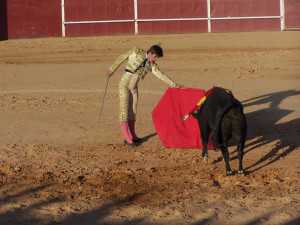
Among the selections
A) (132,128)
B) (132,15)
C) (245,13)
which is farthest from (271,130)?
(132,15)

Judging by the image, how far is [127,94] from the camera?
6.77m

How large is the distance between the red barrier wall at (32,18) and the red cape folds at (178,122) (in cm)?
939

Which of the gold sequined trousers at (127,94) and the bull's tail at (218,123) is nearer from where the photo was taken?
the bull's tail at (218,123)

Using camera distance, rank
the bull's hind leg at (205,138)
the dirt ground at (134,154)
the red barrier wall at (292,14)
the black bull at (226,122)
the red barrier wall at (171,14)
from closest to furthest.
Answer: the dirt ground at (134,154)
the black bull at (226,122)
the bull's hind leg at (205,138)
the red barrier wall at (292,14)
the red barrier wall at (171,14)

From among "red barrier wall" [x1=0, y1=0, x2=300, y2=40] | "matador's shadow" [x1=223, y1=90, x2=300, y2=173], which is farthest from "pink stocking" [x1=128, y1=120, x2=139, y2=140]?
"red barrier wall" [x1=0, y1=0, x2=300, y2=40]

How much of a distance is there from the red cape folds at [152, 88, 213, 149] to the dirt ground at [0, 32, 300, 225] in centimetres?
18

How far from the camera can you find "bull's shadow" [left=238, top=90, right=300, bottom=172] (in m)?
6.53

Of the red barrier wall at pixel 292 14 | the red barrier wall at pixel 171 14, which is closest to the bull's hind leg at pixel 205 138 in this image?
the red barrier wall at pixel 171 14

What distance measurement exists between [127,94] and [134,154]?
0.72 meters

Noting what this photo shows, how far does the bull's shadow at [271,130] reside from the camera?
6.53m

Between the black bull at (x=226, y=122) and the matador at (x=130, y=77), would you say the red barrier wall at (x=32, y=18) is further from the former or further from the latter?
the black bull at (x=226, y=122)

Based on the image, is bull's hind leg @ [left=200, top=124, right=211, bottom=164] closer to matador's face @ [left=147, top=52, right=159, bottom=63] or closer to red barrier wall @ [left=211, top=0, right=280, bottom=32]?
matador's face @ [left=147, top=52, right=159, bottom=63]

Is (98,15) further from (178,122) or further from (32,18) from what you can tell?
(178,122)

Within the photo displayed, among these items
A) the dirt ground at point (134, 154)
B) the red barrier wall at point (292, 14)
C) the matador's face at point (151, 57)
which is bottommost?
the dirt ground at point (134, 154)
